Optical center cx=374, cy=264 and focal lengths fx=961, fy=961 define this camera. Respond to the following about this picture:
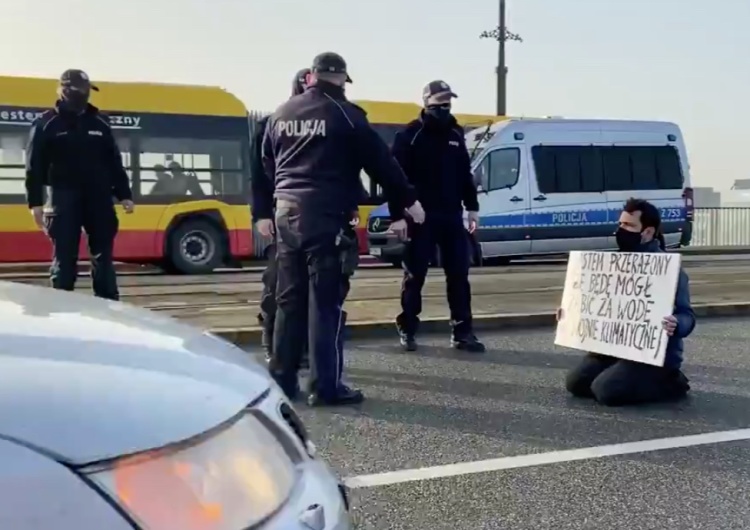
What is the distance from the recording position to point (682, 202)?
19.4 meters

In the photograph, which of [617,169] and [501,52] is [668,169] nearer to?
[617,169]

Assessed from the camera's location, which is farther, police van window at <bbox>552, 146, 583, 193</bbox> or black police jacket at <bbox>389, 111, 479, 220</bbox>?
police van window at <bbox>552, 146, 583, 193</bbox>

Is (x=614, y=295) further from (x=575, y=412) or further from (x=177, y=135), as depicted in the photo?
(x=177, y=135)

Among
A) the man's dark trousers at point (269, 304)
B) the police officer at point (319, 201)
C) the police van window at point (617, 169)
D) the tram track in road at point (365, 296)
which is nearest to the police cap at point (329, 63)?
the police officer at point (319, 201)

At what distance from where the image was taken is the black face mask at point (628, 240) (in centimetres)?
568

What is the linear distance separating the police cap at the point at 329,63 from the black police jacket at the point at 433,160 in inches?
66.9

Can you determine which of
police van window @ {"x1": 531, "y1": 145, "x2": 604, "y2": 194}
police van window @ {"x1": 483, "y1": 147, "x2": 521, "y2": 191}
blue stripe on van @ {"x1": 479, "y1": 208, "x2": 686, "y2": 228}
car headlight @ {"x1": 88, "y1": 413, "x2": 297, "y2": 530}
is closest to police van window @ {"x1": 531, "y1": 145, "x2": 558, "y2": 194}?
police van window @ {"x1": 531, "y1": 145, "x2": 604, "y2": 194}

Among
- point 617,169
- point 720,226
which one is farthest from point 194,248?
point 720,226

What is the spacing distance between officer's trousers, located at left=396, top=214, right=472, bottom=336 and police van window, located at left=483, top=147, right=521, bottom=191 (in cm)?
1113

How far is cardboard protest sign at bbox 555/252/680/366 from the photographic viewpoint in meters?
5.38

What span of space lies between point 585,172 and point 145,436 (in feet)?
57.6

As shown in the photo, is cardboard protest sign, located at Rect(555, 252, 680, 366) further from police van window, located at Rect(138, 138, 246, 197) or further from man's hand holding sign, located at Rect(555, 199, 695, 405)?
police van window, located at Rect(138, 138, 246, 197)

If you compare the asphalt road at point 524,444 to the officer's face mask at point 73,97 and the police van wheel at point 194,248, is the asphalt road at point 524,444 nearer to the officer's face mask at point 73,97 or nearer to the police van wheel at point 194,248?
the officer's face mask at point 73,97

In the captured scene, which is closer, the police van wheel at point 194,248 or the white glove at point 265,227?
the white glove at point 265,227
